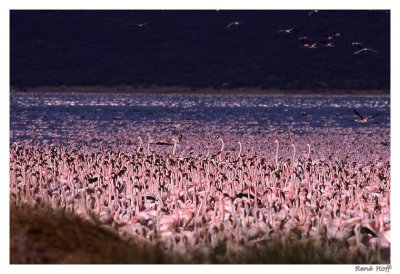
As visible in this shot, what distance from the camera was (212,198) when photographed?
2117 cm

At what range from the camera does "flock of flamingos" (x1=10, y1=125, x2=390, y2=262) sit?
17.7 m

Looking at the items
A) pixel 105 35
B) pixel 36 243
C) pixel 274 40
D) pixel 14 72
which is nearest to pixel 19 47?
pixel 14 72

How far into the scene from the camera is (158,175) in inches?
951

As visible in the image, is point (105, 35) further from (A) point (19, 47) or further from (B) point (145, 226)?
(B) point (145, 226)

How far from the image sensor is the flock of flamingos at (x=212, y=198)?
17703 millimetres
